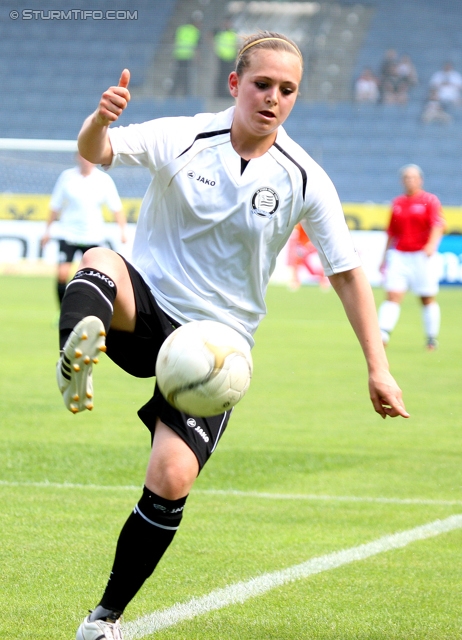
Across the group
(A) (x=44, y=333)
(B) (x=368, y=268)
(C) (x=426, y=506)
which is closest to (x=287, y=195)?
(C) (x=426, y=506)

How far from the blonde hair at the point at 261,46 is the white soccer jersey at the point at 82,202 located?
431 inches

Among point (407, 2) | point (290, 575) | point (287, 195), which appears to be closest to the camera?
point (287, 195)

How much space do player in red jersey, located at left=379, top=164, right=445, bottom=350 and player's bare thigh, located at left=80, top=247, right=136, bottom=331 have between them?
1054cm

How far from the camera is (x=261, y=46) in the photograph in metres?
3.56

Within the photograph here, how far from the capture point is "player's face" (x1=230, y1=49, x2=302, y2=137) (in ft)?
11.6

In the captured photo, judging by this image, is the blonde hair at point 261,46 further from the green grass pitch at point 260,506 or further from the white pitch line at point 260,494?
the white pitch line at point 260,494

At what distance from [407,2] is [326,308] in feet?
54.4

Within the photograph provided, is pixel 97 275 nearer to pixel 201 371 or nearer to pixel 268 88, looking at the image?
pixel 201 371

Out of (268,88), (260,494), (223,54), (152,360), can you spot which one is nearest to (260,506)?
(260,494)

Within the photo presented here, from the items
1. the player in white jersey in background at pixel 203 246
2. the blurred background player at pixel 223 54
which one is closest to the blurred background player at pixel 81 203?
the player in white jersey in background at pixel 203 246

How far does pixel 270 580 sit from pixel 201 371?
1.41 metres

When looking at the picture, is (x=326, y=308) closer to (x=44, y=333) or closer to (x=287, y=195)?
(x=44, y=333)

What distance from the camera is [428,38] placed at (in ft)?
105

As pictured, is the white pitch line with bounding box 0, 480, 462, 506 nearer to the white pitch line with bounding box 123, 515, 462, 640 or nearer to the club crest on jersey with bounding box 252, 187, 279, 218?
the white pitch line with bounding box 123, 515, 462, 640
